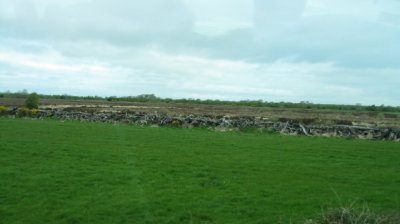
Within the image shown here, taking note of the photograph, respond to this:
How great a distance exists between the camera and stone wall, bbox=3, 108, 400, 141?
19344mm

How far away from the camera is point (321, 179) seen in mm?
8594

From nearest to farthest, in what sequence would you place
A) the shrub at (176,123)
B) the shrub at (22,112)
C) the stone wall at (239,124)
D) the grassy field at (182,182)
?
the grassy field at (182,182) < the stone wall at (239,124) < the shrub at (176,123) < the shrub at (22,112)

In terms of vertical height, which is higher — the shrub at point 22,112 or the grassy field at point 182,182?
the shrub at point 22,112

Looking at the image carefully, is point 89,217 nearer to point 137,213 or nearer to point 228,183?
point 137,213

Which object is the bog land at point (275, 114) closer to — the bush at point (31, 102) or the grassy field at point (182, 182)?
the bush at point (31, 102)

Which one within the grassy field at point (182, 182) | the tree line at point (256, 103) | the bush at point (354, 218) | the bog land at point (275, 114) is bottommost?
the grassy field at point (182, 182)

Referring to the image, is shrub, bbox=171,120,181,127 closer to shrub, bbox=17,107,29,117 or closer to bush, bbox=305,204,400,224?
shrub, bbox=17,107,29,117

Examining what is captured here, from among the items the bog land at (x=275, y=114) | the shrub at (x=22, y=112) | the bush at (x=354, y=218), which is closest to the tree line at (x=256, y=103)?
the bog land at (x=275, y=114)

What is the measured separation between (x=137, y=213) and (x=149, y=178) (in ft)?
7.60

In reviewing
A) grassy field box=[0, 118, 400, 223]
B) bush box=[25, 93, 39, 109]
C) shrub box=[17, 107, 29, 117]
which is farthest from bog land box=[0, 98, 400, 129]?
grassy field box=[0, 118, 400, 223]

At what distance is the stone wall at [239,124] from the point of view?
762 inches

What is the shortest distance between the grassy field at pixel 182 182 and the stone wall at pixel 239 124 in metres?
6.37

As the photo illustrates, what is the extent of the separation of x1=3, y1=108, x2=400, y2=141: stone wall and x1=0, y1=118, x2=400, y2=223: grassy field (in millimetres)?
6368

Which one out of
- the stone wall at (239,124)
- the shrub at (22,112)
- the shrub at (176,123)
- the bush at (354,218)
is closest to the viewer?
the bush at (354,218)
